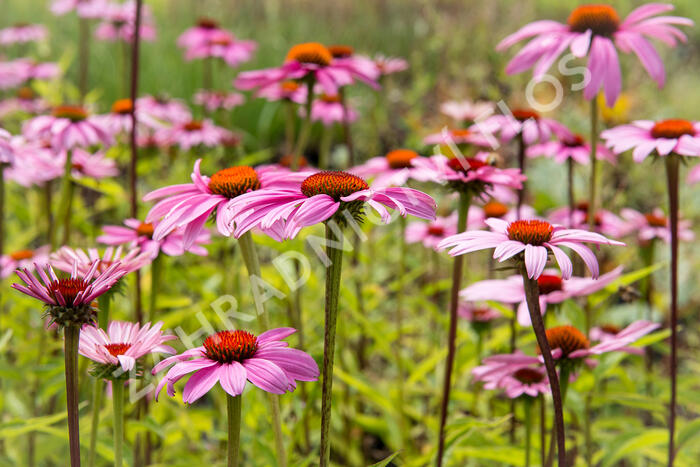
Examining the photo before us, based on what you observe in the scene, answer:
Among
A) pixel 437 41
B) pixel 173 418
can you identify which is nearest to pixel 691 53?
pixel 437 41

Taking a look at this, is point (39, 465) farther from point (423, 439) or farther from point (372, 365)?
point (372, 365)

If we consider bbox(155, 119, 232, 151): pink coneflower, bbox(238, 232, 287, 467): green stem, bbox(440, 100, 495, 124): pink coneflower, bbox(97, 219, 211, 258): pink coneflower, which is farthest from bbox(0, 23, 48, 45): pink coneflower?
bbox(238, 232, 287, 467): green stem

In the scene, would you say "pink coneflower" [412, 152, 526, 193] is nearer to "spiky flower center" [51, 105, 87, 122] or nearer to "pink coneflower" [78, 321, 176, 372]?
"pink coneflower" [78, 321, 176, 372]

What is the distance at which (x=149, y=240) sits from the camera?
1.10 meters

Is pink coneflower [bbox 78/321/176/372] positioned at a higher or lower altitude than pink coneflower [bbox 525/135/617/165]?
lower

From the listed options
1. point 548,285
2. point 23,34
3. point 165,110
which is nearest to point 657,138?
point 548,285

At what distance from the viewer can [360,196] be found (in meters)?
0.66

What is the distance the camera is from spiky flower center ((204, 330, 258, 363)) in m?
0.68

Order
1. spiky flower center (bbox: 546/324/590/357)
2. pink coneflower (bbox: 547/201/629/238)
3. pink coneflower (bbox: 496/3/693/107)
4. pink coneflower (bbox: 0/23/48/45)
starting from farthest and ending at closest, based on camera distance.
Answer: pink coneflower (bbox: 0/23/48/45), pink coneflower (bbox: 547/201/629/238), pink coneflower (bbox: 496/3/693/107), spiky flower center (bbox: 546/324/590/357)

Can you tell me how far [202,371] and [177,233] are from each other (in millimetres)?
407

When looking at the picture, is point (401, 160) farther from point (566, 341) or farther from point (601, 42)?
point (566, 341)

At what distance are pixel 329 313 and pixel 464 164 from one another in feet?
1.46

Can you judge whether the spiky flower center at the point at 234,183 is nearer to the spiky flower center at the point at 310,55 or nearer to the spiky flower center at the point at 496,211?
the spiky flower center at the point at 310,55

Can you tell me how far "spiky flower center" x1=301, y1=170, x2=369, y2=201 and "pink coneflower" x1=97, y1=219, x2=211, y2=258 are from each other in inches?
13.7
